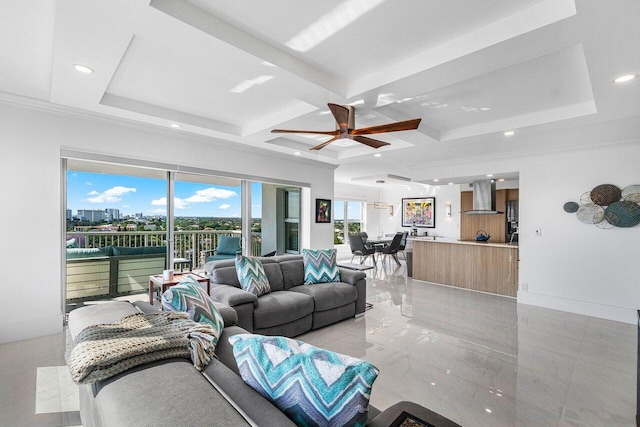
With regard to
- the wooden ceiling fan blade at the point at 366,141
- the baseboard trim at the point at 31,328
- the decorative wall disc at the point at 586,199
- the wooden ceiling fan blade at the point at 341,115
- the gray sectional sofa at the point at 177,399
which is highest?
the wooden ceiling fan blade at the point at 341,115

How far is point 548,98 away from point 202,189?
4.67 metres

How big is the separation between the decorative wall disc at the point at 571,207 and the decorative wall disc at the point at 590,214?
0.15 feet

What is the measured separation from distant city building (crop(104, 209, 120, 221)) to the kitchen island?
18.0 ft

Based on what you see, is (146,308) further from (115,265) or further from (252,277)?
(115,265)

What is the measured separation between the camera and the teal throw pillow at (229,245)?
17.1ft

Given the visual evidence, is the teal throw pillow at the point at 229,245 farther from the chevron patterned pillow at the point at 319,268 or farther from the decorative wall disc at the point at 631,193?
the decorative wall disc at the point at 631,193

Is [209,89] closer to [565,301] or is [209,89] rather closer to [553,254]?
[553,254]

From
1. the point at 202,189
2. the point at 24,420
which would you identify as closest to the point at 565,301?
the point at 202,189

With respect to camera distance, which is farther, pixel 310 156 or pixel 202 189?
pixel 310 156

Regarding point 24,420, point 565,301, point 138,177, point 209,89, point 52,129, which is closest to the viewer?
point 24,420

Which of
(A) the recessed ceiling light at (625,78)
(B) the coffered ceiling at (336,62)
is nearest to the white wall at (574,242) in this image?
(B) the coffered ceiling at (336,62)

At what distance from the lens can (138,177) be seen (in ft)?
13.8

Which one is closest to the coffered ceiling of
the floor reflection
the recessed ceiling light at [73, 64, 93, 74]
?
the recessed ceiling light at [73, 64, 93, 74]

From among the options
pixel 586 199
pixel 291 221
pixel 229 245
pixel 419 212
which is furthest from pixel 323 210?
pixel 419 212
